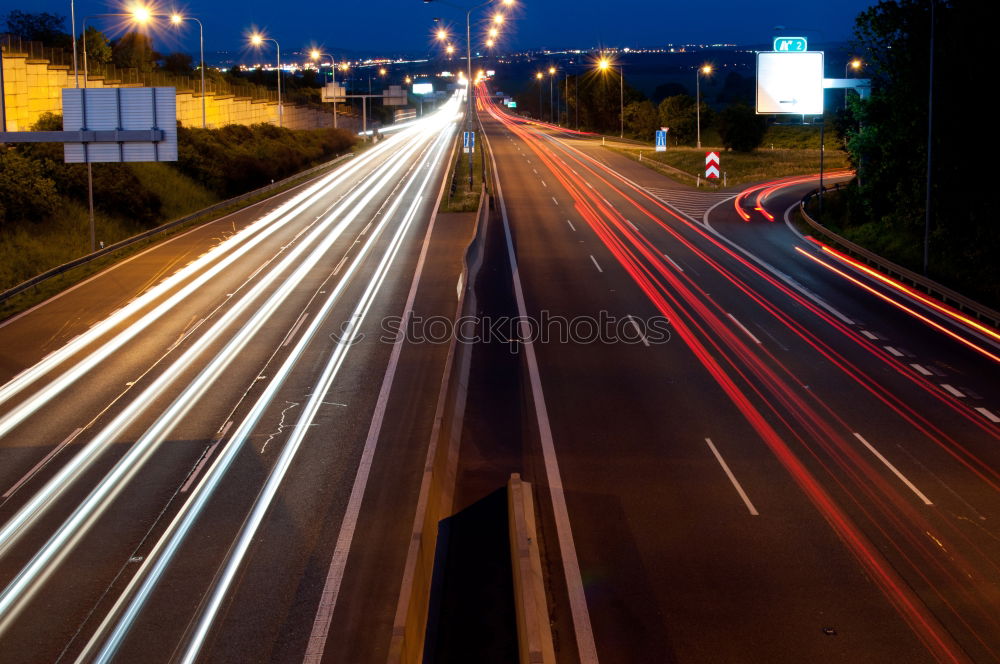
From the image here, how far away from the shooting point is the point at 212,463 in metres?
15.6

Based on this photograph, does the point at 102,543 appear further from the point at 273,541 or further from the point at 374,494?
the point at 374,494

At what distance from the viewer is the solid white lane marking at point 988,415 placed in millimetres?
17623

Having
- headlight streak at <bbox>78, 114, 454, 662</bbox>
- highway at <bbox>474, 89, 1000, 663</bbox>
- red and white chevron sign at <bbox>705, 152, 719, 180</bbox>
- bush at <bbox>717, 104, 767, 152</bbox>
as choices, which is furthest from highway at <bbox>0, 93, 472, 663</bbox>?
bush at <bbox>717, 104, 767, 152</bbox>

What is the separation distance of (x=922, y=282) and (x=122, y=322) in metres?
23.1

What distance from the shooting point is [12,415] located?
18203 millimetres

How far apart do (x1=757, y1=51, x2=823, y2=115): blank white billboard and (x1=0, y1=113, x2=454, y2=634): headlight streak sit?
18.6m

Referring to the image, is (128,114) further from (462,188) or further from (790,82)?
(462,188)

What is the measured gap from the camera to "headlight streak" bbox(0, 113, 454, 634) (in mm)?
11844

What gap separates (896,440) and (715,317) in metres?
10.4

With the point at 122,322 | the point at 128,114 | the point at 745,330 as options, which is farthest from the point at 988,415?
the point at 128,114

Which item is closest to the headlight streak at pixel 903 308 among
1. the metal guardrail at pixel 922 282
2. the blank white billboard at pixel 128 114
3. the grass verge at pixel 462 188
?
the metal guardrail at pixel 922 282

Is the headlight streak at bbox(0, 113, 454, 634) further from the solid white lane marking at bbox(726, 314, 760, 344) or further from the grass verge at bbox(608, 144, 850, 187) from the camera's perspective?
the grass verge at bbox(608, 144, 850, 187)

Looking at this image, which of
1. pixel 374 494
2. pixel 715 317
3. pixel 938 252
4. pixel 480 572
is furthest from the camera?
pixel 938 252

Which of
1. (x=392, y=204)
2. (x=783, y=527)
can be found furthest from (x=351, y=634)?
(x=392, y=204)
